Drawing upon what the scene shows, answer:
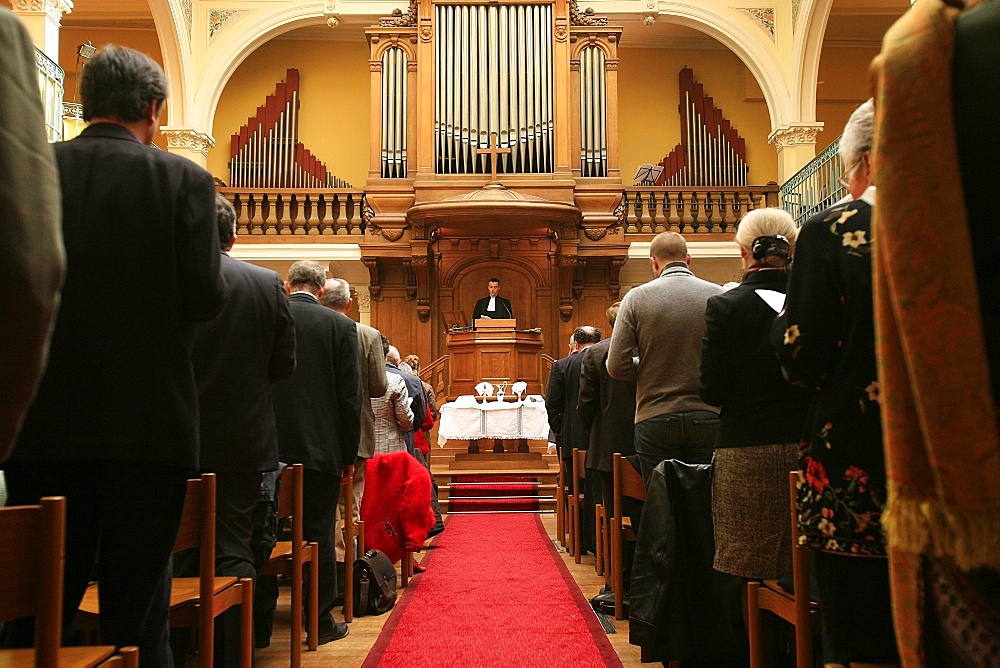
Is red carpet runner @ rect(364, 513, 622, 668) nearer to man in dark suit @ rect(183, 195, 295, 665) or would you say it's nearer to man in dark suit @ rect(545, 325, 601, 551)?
man in dark suit @ rect(545, 325, 601, 551)

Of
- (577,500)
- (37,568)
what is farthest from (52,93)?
(37,568)

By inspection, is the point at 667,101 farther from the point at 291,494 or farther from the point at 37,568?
the point at 37,568

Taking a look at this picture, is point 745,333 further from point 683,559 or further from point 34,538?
point 34,538

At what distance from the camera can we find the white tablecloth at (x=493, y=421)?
380 inches

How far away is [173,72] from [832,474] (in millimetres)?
12704

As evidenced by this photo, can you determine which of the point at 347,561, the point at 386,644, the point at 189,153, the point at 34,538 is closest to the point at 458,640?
the point at 386,644

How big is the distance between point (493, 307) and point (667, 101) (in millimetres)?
5862

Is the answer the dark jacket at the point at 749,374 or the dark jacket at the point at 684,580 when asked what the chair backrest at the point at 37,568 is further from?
the dark jacket at the point at 684,580

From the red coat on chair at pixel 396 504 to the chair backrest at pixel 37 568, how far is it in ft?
12.1

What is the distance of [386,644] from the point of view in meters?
Result: 4.03

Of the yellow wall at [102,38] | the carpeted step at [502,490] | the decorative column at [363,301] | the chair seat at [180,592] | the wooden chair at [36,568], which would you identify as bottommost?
the carpeted step at [502,490]

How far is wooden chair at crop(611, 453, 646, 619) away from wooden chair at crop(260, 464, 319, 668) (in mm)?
1325

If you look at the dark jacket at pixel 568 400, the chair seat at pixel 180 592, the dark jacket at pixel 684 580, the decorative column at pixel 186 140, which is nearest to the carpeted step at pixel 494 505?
the dark jacket at pixel 568 400

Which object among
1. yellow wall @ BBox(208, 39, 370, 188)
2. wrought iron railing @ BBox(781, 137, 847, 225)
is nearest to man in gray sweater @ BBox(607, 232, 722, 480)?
wrought iron railing @ BBox(781, 137, 847, 225)
